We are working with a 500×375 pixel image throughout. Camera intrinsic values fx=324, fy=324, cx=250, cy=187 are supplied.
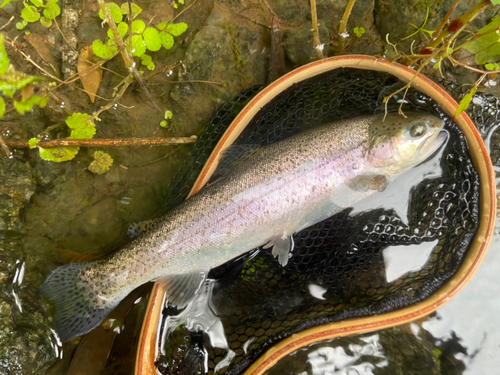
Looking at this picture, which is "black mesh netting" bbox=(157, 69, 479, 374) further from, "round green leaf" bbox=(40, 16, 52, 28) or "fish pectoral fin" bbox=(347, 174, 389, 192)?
"round green leaf" bbox=(40, 16, 52, 28)

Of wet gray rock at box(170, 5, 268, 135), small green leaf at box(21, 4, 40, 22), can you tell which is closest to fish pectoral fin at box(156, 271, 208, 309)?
wet gray rock at box(170, 5, 268, 135)

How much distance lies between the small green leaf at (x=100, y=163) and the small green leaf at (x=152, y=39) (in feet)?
3.43

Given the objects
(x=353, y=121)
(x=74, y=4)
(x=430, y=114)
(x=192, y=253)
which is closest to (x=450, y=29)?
(x=430, y=114)

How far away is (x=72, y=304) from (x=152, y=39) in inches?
90.5

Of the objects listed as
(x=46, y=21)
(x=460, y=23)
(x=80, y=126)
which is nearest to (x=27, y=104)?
(x=80, y=126)

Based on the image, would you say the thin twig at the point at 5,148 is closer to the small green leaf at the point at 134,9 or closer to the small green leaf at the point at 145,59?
the small green leaf at the point at 145,59

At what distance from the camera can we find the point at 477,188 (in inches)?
94.1

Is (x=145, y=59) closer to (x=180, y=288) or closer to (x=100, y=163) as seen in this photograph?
(x=100, y=163)

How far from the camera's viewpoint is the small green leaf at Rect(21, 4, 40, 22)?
2.86 m

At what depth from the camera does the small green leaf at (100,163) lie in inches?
117

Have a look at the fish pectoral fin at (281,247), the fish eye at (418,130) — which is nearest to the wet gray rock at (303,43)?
the fish eye at (418,130)

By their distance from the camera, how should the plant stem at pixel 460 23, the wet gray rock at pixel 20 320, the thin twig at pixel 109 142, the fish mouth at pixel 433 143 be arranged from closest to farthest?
the plant stem at pixel 460 23 < the wet gray rock at pixel 20 320 < the fish mouth at pixel 433 143 < the thin twig at pixel 109 142

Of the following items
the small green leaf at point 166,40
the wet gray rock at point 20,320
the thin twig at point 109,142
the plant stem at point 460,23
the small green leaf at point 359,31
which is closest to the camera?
the plant stem at point 460,23

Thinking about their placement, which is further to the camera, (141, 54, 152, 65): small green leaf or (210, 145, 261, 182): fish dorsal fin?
(141, 54, 152, 65): small green leaf
